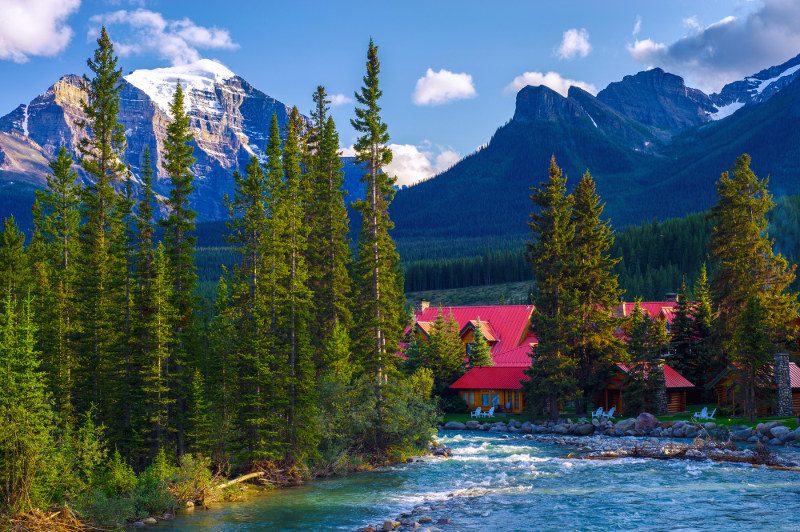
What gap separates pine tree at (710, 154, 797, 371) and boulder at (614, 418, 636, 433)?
29.9 feet

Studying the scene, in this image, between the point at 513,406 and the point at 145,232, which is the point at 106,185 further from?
the point at 513,406

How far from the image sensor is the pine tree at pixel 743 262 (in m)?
49.1

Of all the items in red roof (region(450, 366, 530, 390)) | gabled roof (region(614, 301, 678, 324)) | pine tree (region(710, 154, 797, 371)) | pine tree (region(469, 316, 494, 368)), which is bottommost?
red roof (region(450, 366, 530, 390))

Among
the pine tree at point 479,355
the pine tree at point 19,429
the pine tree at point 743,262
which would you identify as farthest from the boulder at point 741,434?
the pine tree at point 19,429

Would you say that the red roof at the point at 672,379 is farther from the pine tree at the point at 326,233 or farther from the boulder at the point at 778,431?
the pine tree at the point at 326,233

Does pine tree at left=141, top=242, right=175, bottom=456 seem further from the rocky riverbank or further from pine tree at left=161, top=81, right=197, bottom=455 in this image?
the rocky riverbank

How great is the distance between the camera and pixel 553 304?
52656mm

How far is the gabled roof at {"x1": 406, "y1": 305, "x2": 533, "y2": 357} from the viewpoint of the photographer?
224 ft

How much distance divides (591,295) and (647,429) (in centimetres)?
1218

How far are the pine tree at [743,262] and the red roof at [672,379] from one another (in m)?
3.17

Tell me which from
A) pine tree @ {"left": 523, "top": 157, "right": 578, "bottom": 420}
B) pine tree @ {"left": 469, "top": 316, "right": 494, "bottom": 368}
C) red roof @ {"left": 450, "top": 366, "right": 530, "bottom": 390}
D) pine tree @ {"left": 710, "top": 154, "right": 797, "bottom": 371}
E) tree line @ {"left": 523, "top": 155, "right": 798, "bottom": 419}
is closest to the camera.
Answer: pine tree @ {"left": 710, "top": 154, "right": 797, "bottom": 371}

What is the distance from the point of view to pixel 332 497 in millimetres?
27734

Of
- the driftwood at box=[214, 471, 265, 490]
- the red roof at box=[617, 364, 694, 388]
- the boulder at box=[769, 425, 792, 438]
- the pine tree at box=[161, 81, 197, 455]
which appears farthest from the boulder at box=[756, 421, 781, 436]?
the pine tree at box=[161, 81, 197, 455]

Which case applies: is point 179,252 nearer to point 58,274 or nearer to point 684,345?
point 58,274
